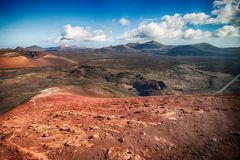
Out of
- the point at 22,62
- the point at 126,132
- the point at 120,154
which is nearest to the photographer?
A: the point at 120,154

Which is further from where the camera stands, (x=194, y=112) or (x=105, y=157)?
(x=194, y=112)

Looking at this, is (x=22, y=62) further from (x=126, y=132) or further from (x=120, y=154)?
(x=120, y=154)

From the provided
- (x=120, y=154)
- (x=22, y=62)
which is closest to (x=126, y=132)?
(x=120, y=154)

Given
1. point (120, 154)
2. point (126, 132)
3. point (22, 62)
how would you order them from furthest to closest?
1. point (22, 62)
2. point (126, 132)
3. point (120, 154)

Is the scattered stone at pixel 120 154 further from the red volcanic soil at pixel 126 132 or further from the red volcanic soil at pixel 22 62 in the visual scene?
the red volcanic soil at pixel 22 62

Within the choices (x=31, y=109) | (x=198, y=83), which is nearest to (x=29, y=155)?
(x=31, y=109)

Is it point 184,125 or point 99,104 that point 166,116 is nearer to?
point 184,125

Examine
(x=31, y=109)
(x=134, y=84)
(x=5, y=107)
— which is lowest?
(x=134, y=84)

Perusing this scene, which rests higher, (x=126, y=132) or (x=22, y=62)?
(x=126, y=132)

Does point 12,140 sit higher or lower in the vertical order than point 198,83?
higher
